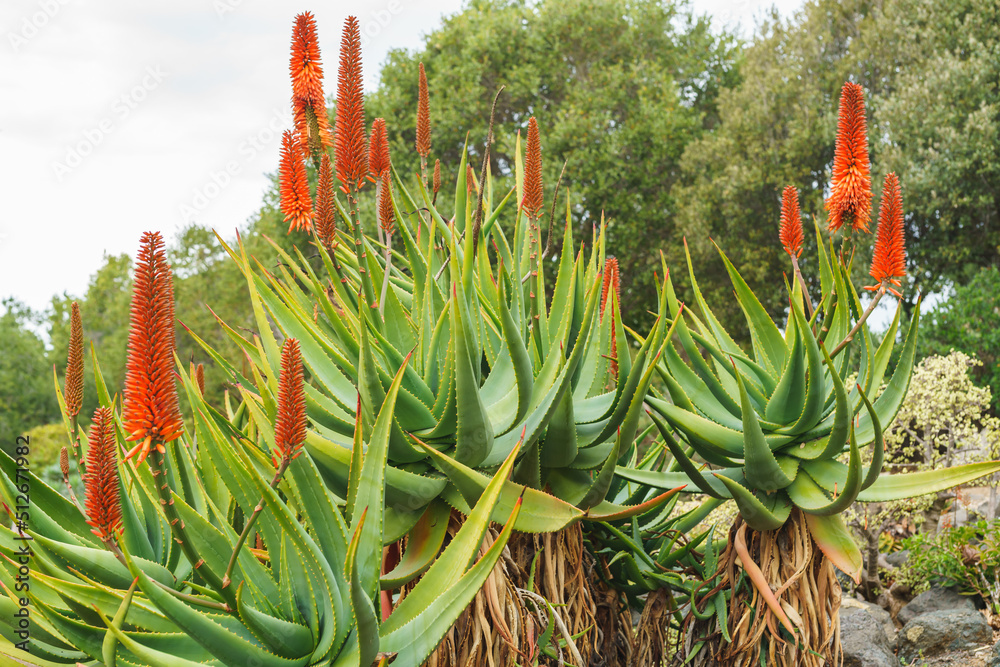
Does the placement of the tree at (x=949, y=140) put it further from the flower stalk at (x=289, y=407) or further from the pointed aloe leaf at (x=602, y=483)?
the flower stalk at (x=289, y=407)

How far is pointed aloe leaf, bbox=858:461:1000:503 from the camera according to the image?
9.31ft

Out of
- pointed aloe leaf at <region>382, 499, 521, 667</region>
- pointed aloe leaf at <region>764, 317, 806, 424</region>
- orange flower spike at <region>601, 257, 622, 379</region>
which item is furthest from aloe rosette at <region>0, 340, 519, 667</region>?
pointed aloe leaf at <region>764, 317, 806, 424</region>

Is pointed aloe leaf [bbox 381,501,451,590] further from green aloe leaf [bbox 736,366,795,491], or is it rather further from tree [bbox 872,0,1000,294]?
tree [bbox 872,0,1000,294]

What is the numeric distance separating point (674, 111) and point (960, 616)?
16957mm

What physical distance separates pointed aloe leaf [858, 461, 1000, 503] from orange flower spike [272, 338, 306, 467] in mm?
2285

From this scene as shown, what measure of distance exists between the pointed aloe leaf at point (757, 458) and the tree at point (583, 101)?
1623 cm

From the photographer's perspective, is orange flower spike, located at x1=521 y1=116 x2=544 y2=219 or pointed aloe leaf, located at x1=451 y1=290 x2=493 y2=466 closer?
pointed aloe leaf, located at x1=451 y1=290 x2=493 y2=466

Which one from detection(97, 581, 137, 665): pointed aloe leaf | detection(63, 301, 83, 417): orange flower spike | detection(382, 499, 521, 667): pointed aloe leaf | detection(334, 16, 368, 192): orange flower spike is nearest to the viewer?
detection(97, 581, 137, 665): pointed aloe leaf

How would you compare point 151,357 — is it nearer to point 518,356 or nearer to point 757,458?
point 518,356

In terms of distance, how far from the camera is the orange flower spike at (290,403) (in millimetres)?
1508

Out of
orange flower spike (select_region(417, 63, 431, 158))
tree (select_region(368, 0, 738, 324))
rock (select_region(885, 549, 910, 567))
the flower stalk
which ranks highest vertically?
tree (select_region(368, 0, 738, 324))

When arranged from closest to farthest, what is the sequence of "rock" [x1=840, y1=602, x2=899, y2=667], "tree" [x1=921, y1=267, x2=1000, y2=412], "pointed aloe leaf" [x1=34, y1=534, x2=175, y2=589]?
"pointed aloe leaf" [x1=34, y1=534, x2=175, y2=589], "rock" [x1=840, y1=602, x2=899, y2=667], "tree" [x1=921, y1=267, x2=1000, y2=412]

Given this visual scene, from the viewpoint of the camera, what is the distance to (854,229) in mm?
3213

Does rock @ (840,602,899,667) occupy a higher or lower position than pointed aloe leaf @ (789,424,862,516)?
lower
